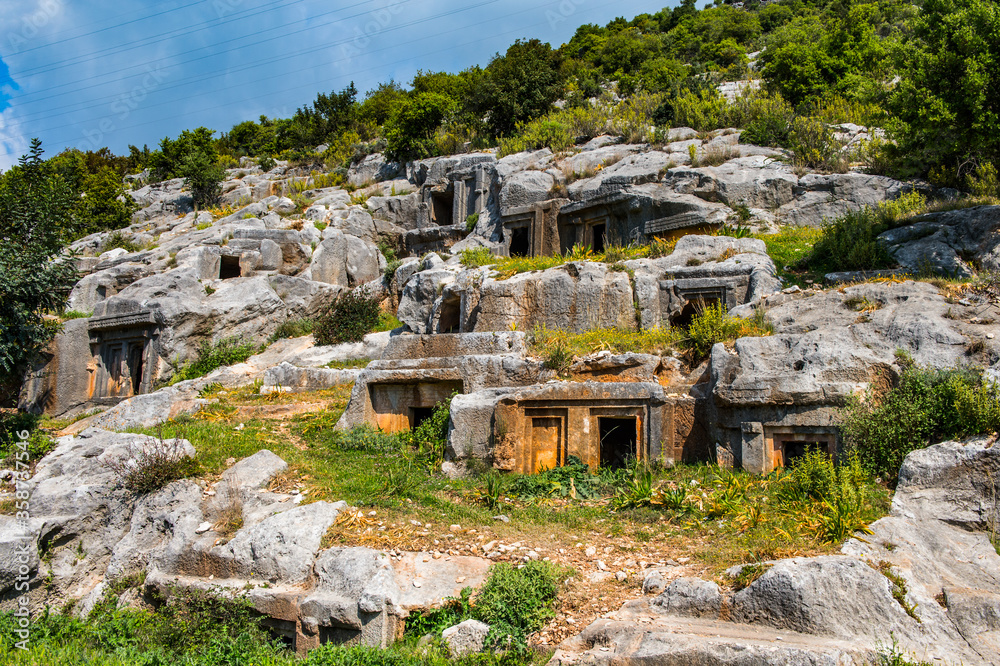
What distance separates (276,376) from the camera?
15945mm

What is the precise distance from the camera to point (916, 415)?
8281mm

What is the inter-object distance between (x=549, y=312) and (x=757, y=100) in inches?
682

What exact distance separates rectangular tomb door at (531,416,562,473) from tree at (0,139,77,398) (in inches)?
457

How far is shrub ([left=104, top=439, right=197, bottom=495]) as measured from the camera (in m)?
9.71

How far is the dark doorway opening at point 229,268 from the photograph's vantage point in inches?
946

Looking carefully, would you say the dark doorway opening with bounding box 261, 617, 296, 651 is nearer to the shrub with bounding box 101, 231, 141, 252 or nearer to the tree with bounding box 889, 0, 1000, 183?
the tree with bounding box 889, 0, 1000, 183

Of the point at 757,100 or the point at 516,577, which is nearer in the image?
the point at 516,577

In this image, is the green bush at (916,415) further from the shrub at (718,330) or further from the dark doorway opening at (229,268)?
the dark doorway opening at (229,268)

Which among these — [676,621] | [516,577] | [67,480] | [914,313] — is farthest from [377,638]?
[914,313]

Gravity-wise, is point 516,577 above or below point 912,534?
below

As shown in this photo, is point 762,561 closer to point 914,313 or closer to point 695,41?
point 914,313

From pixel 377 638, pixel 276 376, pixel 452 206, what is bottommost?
pixel 377 638

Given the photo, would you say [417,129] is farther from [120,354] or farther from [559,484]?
[559,484]

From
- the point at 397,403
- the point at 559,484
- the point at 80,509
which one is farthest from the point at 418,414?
the point at 80,509
